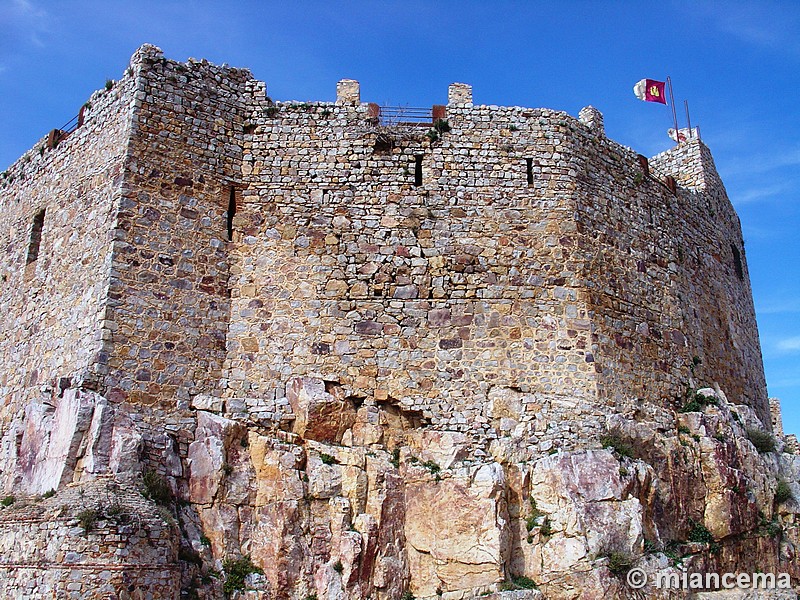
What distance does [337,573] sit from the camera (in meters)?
11.9

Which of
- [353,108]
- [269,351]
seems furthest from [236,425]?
[353,108]

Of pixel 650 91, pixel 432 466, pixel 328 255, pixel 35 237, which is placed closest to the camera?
pixel 432 466

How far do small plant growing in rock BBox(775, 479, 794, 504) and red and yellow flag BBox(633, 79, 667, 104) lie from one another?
9480 millimetres

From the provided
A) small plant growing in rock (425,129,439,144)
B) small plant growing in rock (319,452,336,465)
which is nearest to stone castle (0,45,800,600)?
small plant growing in rock (319,452,336,465)

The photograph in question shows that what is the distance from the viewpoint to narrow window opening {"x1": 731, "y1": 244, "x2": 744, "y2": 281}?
1995 centimetres

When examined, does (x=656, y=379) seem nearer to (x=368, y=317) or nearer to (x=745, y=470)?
(x=745, y=470)

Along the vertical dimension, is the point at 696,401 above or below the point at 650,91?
below

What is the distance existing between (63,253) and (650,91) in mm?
13777

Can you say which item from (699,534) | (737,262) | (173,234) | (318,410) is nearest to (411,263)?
(318,410)

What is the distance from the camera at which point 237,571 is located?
11711 millimetres

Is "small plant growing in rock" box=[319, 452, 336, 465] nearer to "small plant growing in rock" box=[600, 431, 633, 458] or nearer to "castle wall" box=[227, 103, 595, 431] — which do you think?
"castle wall" box=[227, 103, 595, 431]

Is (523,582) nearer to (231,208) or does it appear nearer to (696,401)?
(696,401)

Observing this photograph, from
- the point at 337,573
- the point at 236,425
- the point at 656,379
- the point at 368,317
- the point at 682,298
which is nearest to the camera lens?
the point at 337,573

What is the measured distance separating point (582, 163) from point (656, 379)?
4282mm
